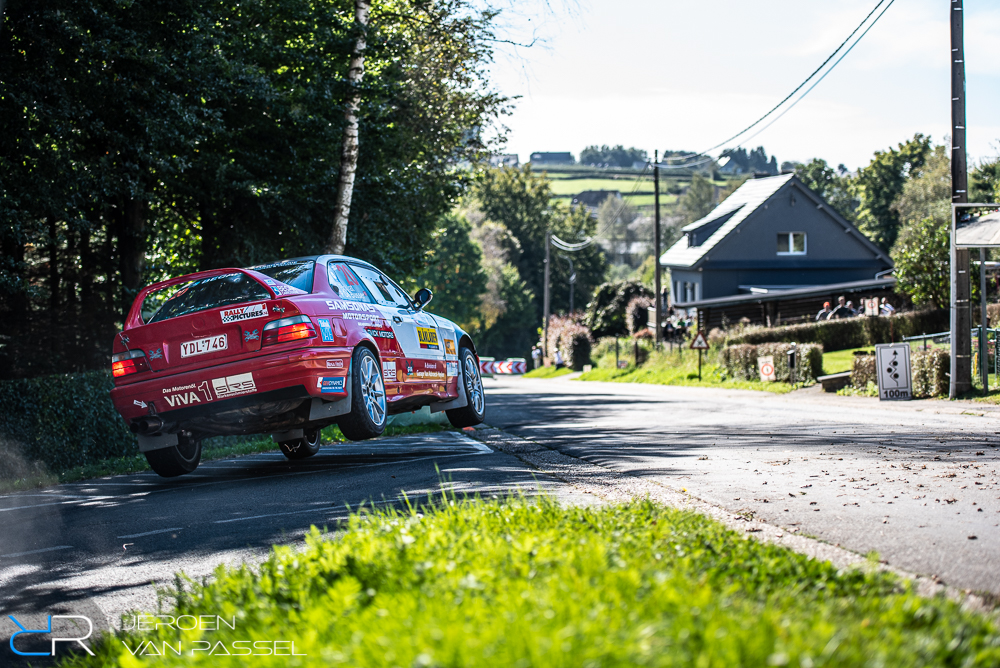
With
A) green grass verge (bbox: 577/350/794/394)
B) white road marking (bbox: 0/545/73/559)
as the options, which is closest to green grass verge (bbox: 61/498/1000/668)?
white road marking (bbox: 0/545/73/559)

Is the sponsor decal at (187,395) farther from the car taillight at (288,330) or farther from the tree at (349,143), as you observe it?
the tree at (349,143)

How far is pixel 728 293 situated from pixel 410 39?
37.7 m

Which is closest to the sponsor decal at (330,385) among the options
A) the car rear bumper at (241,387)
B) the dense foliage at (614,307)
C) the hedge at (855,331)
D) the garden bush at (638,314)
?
the car rear bumper at (241,387)

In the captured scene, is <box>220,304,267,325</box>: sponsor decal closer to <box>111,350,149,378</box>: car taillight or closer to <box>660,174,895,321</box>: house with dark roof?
<box>111,350,149,378</box>: car taillight

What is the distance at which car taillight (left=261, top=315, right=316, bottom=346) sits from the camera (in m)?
8.16

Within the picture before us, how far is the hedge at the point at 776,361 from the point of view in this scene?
26422 mm

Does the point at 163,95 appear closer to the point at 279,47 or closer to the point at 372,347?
the point at 279,47

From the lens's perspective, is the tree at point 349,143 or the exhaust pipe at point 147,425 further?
the tree at point 349,143

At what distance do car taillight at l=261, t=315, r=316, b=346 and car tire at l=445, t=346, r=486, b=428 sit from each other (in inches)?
142

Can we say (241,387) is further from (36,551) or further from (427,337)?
(427,337)

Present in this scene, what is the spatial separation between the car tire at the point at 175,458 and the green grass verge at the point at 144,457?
2.12 meters

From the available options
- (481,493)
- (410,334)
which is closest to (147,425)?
(410,334)

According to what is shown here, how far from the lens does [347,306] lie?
349 inches

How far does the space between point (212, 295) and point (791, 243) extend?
163ft
